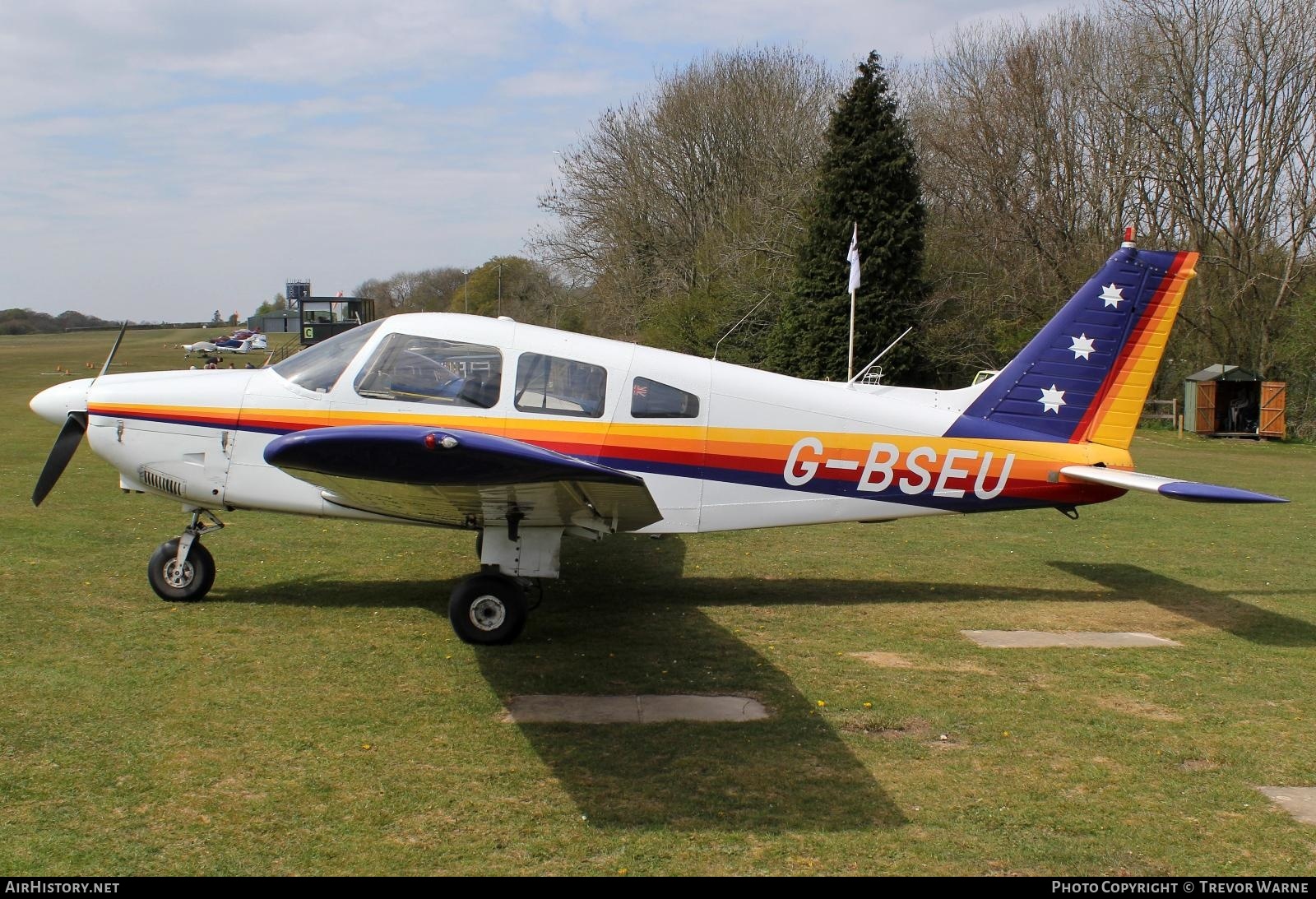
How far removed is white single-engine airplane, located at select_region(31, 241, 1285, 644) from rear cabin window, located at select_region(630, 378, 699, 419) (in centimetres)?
1

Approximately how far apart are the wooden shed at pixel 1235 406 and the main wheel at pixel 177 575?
1070 inches

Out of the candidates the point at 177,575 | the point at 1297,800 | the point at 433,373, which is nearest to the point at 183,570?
the point at 177,575

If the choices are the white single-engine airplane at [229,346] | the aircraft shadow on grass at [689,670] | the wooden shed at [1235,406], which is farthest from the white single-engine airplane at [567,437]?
the white single-engine airplane at [229,346]

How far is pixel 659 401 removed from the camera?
7.32 m

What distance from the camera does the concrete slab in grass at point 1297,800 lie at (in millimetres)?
4396

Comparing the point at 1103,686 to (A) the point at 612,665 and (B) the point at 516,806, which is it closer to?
(A) the point at 612,665

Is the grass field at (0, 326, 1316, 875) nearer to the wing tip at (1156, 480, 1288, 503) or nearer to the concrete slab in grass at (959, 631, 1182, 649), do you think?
the concrete slab in grass at (959, 631, 1182, 649)

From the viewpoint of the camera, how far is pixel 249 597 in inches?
303

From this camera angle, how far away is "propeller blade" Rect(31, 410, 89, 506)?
7281 mm

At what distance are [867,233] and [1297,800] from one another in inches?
1140

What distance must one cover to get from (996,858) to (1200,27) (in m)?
36.8

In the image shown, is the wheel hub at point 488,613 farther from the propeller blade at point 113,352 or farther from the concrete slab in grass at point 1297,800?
the concrete slab in grass at point 1297,800

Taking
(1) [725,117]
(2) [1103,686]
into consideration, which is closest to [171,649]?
(2) [1103,686]

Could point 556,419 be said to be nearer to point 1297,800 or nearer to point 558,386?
point 558,386
